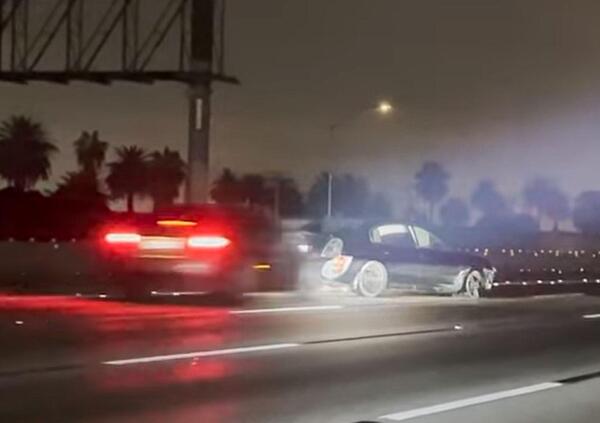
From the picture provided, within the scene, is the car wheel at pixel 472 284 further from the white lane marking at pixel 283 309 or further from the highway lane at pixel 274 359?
the white lane marking at pixel 283 309

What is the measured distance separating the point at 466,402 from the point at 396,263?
16093mm

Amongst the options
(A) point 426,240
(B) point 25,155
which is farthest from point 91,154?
(A) point 426,240

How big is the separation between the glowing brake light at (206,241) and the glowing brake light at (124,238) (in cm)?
111

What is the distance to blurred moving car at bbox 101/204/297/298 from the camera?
25344mm

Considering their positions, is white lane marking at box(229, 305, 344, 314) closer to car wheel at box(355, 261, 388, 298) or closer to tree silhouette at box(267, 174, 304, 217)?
Result: car wheel at box(355, 261, 388, 298)

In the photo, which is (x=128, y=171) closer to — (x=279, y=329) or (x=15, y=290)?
(x=15, y=290)

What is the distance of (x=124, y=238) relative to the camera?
87.0 ft

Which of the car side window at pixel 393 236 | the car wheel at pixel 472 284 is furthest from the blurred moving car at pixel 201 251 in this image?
the car wheel at pixel 472 284

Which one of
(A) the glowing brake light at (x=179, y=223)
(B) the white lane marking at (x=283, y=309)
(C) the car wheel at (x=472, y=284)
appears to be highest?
(A) the glowing brake light at (x=179, y=223)

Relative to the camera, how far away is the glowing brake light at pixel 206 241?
25.3m

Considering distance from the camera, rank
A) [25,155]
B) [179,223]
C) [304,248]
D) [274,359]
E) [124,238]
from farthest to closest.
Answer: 1. [25,155]
2. [304,248]
3. [124,238]
4. [179,223]
5. [274,359]

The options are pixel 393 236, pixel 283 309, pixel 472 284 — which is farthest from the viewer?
pixel 472 284

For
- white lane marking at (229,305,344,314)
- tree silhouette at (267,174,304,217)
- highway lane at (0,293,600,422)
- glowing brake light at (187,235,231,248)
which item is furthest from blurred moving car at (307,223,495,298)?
tree silhouette at (267,174,304,217)

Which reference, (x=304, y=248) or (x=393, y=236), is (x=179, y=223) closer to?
(x=304, y=248)
